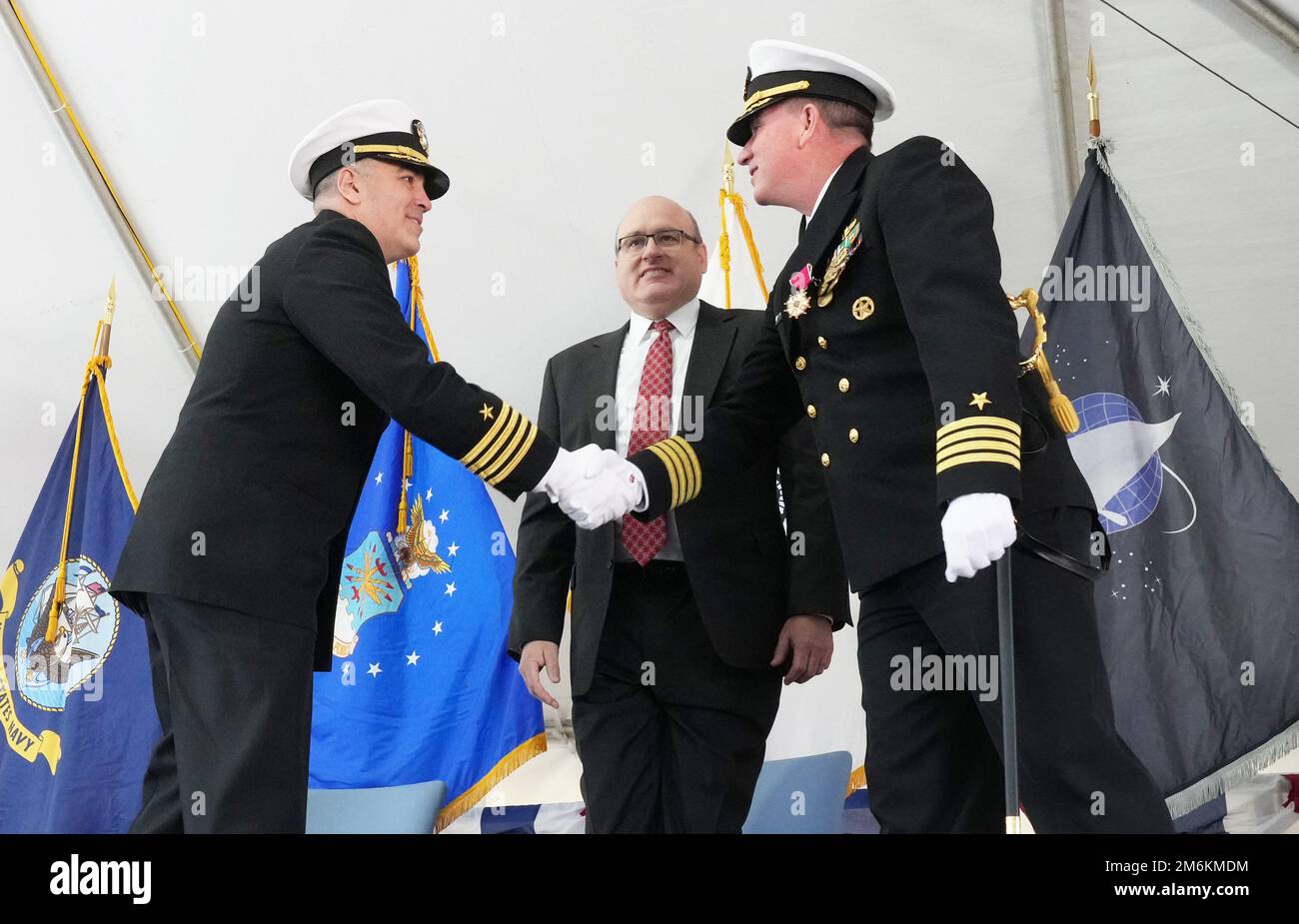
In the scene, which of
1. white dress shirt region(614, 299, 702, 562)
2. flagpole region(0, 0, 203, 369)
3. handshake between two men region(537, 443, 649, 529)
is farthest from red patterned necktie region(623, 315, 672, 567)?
flagpole region(0, 0, 203, 369)

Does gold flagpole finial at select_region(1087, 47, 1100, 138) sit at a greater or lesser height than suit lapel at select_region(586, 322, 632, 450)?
greater

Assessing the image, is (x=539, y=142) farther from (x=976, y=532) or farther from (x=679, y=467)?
(x=976, y=532)

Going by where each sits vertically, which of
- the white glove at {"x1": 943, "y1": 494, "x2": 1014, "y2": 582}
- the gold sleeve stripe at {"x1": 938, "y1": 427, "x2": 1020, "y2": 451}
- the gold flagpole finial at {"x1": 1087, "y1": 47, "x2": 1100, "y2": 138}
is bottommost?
the white glove at {"x1": 943, "y1": 494, "x2": 1014, "y2": 582}

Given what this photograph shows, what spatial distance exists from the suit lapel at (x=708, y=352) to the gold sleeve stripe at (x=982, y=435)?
3.09ft

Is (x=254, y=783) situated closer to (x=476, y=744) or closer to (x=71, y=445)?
(x=476, y=744)

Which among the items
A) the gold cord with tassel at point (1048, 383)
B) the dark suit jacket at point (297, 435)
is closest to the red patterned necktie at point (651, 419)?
the dark suit jacket at point (297, 435)

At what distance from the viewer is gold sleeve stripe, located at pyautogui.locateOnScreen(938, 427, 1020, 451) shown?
1884 millimetres

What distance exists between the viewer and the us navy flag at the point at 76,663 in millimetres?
3754

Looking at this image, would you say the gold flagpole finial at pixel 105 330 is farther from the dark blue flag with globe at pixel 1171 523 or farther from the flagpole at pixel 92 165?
the dark blue flag with globe at pixel 1171 523

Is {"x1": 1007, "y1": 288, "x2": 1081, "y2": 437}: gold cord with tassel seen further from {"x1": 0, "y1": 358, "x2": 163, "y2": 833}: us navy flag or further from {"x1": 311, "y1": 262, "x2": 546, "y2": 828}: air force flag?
{"x1": 0, "y1": 358, "x2": 163, "y2": 833}: us navy flag

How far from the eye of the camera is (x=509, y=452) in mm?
2383

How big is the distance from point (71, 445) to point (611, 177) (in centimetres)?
184

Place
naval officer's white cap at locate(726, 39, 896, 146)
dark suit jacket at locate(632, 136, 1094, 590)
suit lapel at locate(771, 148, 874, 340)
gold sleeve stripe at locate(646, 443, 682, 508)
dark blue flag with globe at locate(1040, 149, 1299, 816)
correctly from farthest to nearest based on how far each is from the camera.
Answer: dark blue flag with globe at locate(1040, 149, 1299, 816) → gold sleeve stripe at locate(646, 443, 682, 508) → naval officer's white cap at locate(726, 39, 896, 146) → suit lapel at locate(771, 148, 874, 340) → dark suit jacket at locate(632, 136, 1094, 590)

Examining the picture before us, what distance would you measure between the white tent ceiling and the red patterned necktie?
1.35m
